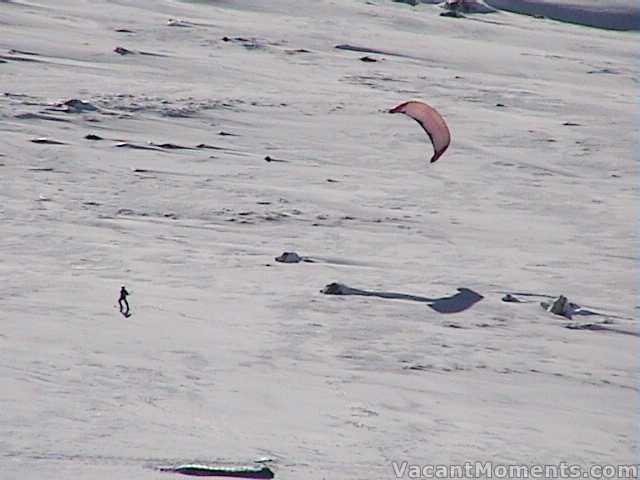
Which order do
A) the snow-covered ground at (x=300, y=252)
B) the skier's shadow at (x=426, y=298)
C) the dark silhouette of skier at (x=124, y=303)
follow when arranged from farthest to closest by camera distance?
the skier's shadow at (x=426, y=298) < the dark silhouette of skier at (x=124, y=303) < the snow-covered ground at (x=300, y=252)

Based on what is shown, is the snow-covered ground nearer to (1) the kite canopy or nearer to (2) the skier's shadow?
(2) the skier's shadow

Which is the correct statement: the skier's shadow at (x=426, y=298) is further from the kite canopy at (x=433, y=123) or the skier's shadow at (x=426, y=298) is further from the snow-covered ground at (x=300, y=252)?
the kite canopy at (x=433, y=123)

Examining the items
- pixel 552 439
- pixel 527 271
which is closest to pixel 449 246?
pixel 527 271

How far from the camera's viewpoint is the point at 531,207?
837cm

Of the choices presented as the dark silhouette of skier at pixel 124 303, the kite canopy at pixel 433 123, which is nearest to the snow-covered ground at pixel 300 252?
the dark silhouette of skier at pixel 124 303

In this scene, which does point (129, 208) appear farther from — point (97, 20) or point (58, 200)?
point (97, 20)

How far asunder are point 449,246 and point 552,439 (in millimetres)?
2971

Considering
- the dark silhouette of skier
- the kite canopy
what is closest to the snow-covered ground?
the dark silhouette of skier

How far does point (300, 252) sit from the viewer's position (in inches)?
269

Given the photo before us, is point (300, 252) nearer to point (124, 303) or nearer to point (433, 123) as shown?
point (124, 303)

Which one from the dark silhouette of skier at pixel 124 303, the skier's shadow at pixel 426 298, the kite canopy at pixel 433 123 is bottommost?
the skier's shadow at pixel 426 298

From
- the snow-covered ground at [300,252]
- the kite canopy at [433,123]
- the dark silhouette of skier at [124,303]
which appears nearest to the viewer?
the snow-covered ground at [300,252]

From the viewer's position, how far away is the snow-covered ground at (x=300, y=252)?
4.17 metres

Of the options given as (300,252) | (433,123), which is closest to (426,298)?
(300,252)
